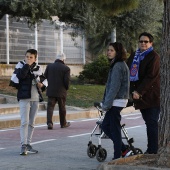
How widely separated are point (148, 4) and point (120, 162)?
22979 mm

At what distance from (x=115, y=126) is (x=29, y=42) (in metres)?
22.3

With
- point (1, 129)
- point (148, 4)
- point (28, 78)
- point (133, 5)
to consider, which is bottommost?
point (1, 129)

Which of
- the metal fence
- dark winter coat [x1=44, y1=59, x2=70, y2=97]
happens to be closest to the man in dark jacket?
dark winter coat [x1=44, y1=59, x2=70, y2=97]

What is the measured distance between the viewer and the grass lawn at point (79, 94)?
842 inches

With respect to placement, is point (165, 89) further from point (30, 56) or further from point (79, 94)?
point (79, 94)

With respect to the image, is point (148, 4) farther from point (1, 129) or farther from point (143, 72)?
point (143, 72)

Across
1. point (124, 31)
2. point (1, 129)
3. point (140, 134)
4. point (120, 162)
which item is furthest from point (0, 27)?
point (120, 162)

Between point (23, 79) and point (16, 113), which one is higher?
point (23, 79)

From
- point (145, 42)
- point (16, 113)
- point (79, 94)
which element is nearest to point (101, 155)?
point (145, 42)

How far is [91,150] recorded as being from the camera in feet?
29.3

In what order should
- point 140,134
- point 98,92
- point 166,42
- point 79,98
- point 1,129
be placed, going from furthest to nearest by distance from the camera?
point 98,92, point 79,98, point 1,129, point 140,134, point 166,42

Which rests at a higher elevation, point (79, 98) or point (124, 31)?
point (124, 31)

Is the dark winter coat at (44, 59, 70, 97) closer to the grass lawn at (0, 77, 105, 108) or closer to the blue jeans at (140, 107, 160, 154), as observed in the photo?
the grass lawn at (0, 77, 105, 108)

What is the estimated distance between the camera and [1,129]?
14.5 m
